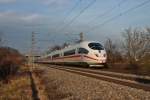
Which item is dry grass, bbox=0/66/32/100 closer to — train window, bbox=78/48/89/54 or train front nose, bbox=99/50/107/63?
train front nose, bbox=99/50/107/63

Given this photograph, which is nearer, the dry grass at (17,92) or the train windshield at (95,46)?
the dry grass at (17,92)

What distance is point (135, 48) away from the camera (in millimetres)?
63531

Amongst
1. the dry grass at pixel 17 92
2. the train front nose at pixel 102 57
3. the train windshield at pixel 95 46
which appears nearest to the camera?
the dry grass at pixel 17 92

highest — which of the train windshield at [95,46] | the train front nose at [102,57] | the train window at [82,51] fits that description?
the train windshield at [95,46]

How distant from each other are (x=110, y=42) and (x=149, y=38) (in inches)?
846

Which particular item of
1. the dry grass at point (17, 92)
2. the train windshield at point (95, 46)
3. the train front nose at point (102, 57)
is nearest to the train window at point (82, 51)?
the train windshield at point (95, 46)

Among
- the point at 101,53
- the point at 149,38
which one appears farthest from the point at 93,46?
the point at 149,38

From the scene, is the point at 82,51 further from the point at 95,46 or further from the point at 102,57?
the point at 102,57

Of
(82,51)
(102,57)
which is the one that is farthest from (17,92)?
(82,51)

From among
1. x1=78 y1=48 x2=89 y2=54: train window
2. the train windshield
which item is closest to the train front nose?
the train windshield

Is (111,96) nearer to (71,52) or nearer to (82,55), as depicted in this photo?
(82,55)

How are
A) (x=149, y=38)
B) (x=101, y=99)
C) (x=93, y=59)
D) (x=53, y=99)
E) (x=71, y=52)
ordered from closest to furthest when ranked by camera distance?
(x=101, y=99) < (x=53, y=99) < (x=93, y=59) < (x=71, y=52) < (x=149, y=38)

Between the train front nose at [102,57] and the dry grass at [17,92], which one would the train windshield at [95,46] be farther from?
the dry grass at [17,92]

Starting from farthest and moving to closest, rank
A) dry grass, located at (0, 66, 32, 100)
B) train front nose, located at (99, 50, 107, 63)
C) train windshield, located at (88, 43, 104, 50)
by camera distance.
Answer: train windshield, located at (88, 43, 104, 50)
train front nose, located at (99, 50, 107, 63)
dry grass, located at (0, 66, 32, 100)
